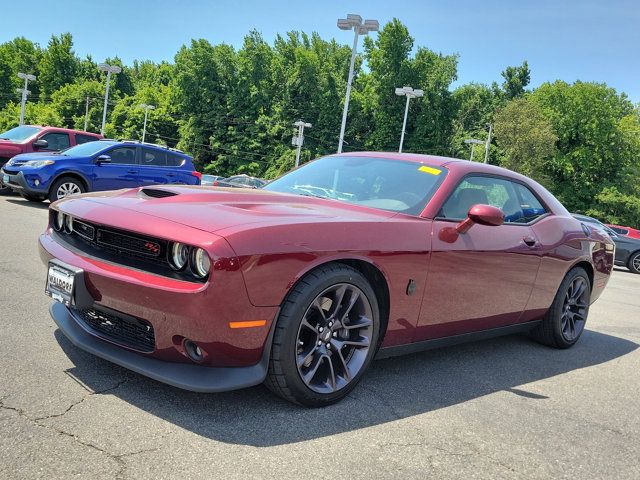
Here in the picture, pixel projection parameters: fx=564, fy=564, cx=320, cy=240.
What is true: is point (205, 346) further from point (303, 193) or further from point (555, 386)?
point (555, 386)

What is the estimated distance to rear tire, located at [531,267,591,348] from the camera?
4.84 m

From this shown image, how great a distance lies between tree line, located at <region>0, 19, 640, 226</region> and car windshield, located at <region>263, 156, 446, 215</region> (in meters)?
48.0

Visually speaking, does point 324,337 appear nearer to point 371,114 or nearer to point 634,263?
point 634,263

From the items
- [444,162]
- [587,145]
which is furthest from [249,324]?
[587,145]

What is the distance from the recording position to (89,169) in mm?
10969

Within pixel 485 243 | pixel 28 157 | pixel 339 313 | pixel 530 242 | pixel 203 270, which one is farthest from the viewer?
pixel 28 157

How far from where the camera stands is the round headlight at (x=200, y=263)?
257cm

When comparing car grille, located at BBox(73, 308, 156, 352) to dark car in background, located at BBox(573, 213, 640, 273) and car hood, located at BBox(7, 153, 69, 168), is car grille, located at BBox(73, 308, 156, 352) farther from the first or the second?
dark car in background, located at BBox(573, 213, 640, 273)

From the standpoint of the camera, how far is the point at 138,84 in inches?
3479

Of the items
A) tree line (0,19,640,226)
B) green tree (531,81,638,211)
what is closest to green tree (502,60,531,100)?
tree line (0,19,640,226)

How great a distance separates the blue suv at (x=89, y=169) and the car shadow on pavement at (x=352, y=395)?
25.9 feet

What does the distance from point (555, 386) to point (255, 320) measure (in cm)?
248

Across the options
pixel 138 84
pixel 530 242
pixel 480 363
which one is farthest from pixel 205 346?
pixel 138 84

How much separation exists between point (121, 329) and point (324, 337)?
104 centimetres
